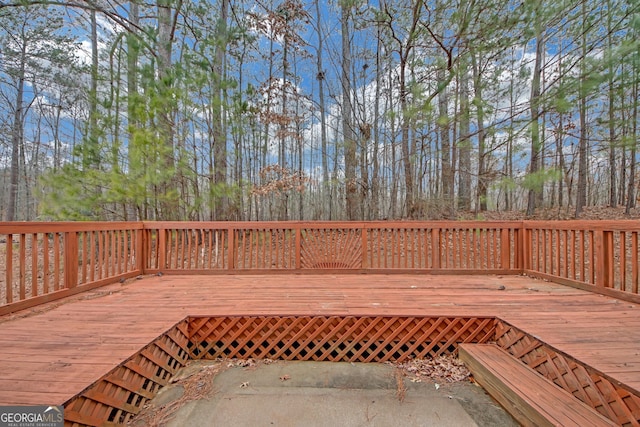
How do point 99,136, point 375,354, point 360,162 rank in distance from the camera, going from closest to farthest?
point 375,354 → point 99,136 → point 360,162

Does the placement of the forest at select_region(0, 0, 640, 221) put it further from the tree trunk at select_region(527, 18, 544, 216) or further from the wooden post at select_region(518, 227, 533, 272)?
the wooden post at select_region(518, 227, 533, 272)

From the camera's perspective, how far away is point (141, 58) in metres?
4.72

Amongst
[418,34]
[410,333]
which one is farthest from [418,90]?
[410,333]

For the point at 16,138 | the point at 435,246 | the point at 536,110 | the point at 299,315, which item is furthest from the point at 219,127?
the point at 16,138

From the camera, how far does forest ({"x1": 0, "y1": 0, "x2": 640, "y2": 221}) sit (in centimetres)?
425

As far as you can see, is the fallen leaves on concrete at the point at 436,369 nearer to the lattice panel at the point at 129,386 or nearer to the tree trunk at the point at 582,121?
the lattice panel at the point at 129,386

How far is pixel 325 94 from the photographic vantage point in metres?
7.40

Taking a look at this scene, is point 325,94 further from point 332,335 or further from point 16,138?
point 16,138

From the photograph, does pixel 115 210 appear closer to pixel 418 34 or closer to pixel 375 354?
pixel 375 354

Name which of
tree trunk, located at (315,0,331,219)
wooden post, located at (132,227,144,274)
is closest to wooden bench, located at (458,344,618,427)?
wooden post, located at (132,227,144,274)

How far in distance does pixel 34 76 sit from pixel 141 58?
5433mm

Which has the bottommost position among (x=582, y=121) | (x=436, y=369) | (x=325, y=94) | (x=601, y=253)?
(x=436, y=369)

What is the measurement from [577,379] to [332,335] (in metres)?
1.54

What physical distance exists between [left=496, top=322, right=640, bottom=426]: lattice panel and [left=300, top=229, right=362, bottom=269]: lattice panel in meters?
2.06
